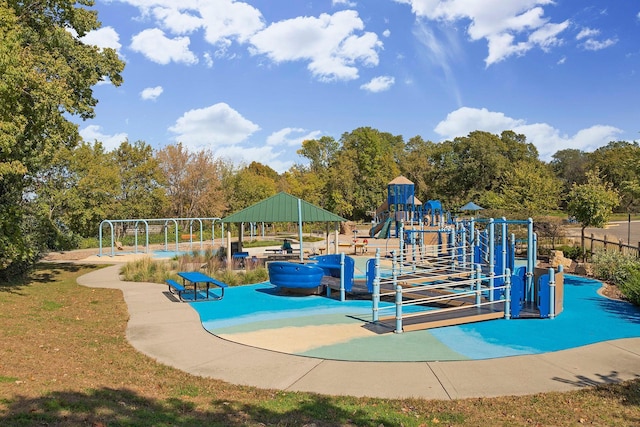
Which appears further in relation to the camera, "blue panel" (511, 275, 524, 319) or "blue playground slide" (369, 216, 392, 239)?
"blue playground slide" (369, 216, 392, 239)

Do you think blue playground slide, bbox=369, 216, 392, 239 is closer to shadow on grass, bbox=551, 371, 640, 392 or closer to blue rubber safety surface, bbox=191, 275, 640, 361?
blue rubber safety surface, bbox=191, 275, 640, 361

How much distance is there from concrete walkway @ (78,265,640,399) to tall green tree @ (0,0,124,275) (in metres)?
6.56

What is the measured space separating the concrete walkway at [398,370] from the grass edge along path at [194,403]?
0.34 meters

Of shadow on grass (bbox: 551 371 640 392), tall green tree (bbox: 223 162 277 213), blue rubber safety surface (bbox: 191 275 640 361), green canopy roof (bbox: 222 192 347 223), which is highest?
tall green tree (bbox: 223 162 277 213)

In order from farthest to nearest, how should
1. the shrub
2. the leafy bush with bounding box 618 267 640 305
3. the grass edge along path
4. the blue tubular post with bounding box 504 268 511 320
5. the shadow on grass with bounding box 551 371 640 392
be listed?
the shrub < the leafy bush with bounding box 618 267 640 305 < the blue tubular post with bounding box 504 268 511 320 < the shadow on grass with bounding box 551 371 640 392 < the grass edge along path

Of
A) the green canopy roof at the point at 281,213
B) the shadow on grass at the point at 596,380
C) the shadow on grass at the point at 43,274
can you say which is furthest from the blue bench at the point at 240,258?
the shadow on grass at the point at 596,380

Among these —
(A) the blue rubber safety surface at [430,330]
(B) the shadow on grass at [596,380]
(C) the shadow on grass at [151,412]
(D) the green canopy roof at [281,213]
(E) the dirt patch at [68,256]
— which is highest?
(D) the green canopy roof at [281,213]

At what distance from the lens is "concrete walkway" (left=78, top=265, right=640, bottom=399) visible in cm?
669

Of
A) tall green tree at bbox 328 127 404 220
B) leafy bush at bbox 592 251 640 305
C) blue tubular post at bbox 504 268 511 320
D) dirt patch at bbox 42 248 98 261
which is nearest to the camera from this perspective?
blue tubular post at bbox 504 268 511 320

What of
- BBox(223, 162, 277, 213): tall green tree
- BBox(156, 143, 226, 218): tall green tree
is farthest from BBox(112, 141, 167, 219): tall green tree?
BBox(223, 162, 277, 213): tall green tree

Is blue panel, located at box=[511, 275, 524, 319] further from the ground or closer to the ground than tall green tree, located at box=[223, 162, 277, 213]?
closer to the ground

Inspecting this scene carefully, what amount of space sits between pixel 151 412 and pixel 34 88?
1142 cm

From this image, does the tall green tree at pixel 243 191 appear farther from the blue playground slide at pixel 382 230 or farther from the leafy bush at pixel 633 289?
the leafy bush at pixel 633 289

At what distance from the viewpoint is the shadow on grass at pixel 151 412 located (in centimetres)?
477
